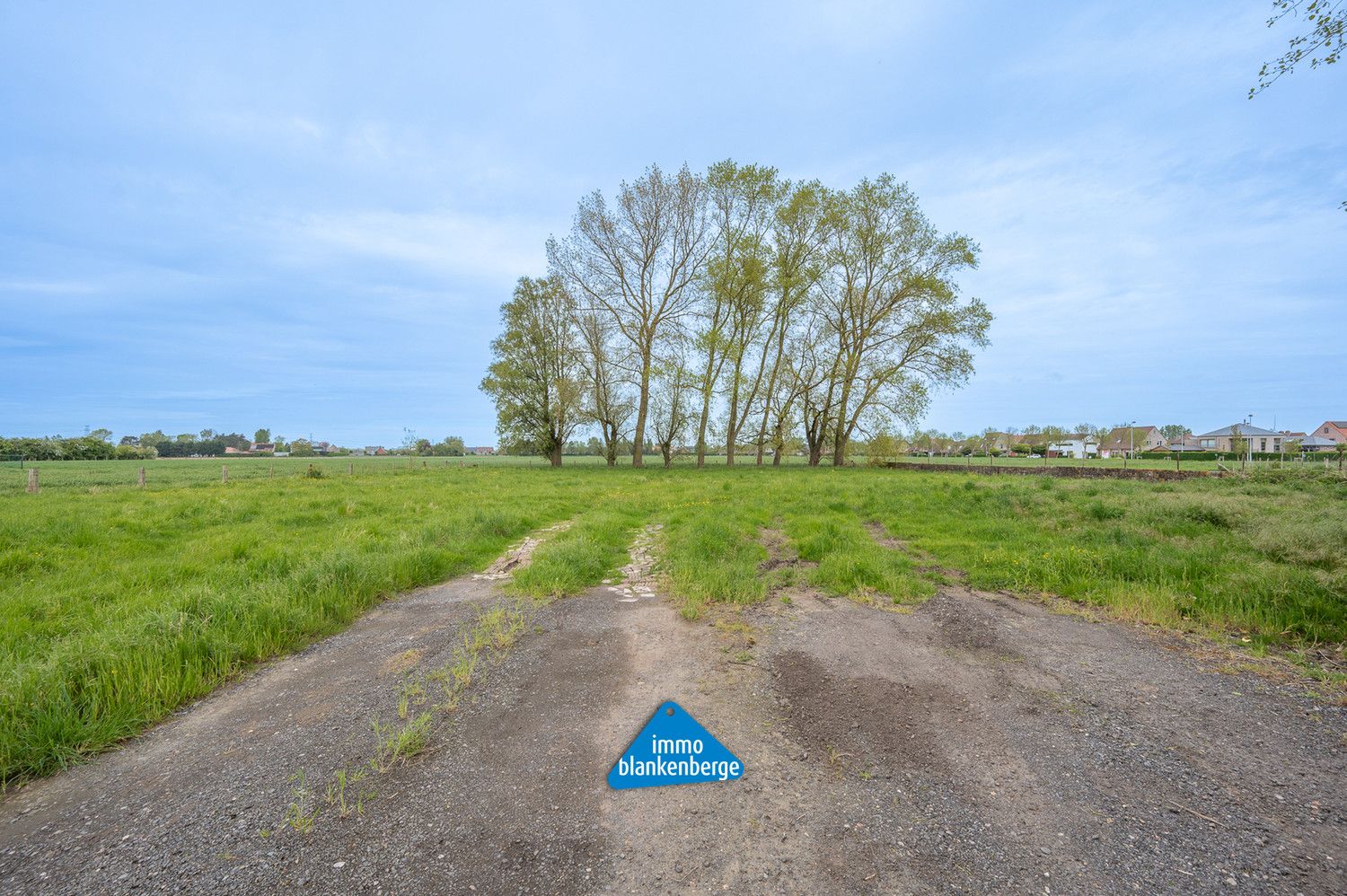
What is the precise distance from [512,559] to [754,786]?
727 centimetres

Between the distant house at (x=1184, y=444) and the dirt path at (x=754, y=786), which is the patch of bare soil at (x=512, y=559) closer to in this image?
the dirt path at (x=754, y=786)

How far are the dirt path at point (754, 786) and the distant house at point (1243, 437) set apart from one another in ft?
358

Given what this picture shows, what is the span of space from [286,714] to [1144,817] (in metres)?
6.35

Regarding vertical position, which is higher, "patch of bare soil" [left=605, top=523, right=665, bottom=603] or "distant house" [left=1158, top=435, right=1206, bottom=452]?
"distant house" [left=1158, top=435, right=1206, bottom=452]

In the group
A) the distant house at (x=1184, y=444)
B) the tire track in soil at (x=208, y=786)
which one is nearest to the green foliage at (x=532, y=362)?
the tire track in soil at (x=208, y=786)

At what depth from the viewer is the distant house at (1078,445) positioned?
10794cm

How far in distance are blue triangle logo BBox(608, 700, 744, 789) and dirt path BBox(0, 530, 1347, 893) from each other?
0.40 feet

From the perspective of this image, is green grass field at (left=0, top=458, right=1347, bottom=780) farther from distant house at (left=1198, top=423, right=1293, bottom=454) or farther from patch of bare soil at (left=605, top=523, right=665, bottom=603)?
distant house at (left=1198, top=423, right=1293, bottom=454)

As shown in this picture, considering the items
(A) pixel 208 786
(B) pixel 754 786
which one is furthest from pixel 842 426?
(A) pixel 208 786

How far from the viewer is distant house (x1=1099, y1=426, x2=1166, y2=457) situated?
102m

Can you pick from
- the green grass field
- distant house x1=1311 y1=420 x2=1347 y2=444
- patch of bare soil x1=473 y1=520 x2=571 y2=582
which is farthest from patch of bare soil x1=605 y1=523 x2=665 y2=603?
distant house x1=1311 y1=420 x2=1347 y2=444

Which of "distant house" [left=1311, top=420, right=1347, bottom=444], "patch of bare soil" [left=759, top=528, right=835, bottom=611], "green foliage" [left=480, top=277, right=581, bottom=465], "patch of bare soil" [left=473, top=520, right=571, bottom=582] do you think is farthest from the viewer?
"distant house" [left=1311, top=420, right=1347, bottom=444]

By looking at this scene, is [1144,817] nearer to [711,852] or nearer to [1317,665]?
[711,852]

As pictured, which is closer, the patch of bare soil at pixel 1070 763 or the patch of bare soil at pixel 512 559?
the patch of bare soil at pixel 1070 763
